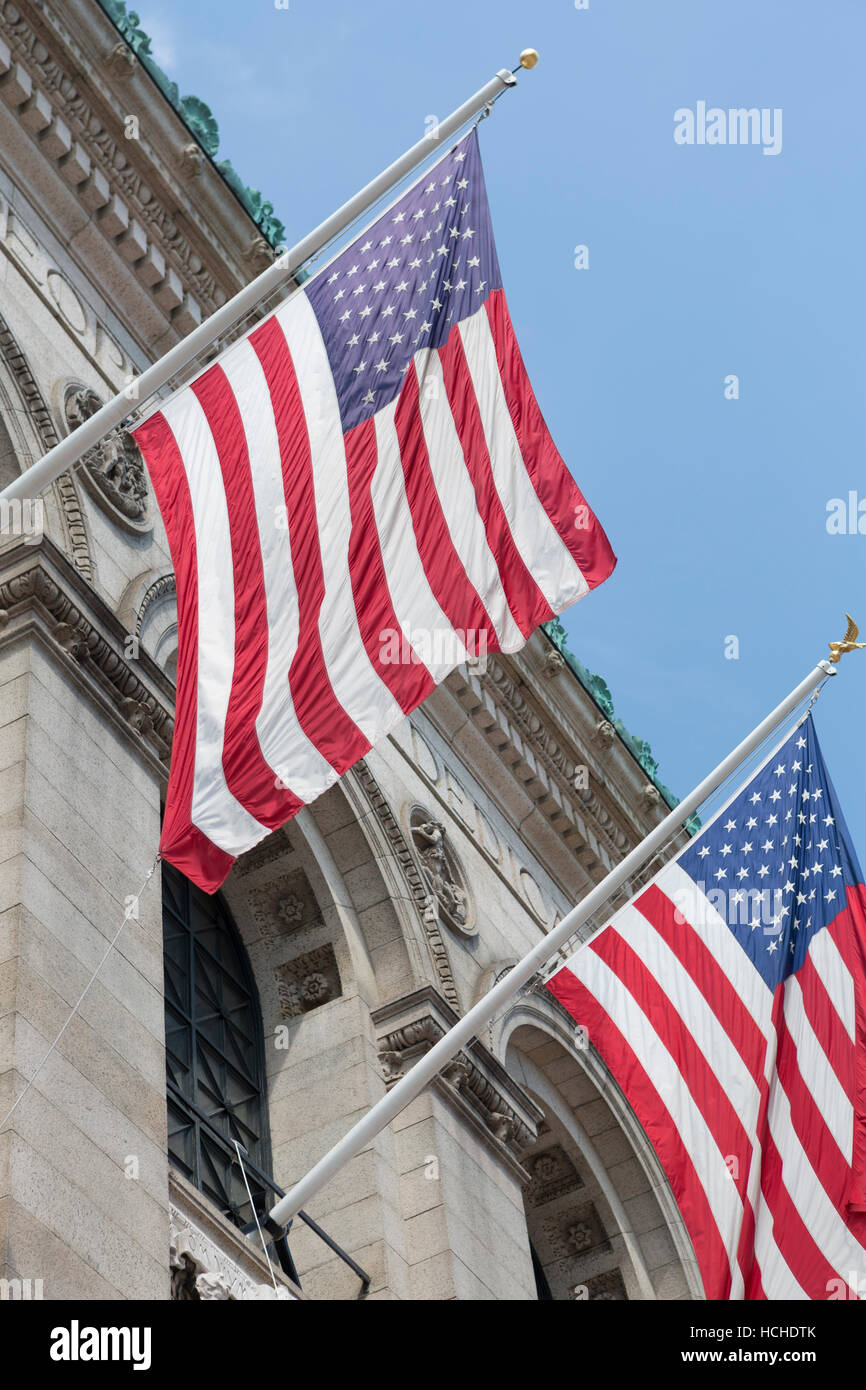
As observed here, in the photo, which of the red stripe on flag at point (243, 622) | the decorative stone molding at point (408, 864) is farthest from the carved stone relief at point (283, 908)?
the red stripe on flag at point (243, 622)

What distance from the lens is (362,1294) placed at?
59.9 feet

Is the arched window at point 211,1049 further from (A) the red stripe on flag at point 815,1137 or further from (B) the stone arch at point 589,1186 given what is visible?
(A) the red stripe on flag at point 815,1137

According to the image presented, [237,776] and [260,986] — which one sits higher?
[260,986]

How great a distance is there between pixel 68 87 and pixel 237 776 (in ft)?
37.5

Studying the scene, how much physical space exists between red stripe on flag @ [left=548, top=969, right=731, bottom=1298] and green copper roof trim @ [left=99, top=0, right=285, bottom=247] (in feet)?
38.0

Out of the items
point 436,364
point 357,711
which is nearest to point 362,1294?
point 357,711

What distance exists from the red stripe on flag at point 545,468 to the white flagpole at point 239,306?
1185 mm

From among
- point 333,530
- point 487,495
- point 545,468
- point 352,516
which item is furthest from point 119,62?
point 333,530

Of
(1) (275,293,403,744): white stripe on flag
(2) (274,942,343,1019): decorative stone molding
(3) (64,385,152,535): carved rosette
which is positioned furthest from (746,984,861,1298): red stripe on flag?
(3) (64,385,152,535): carved rosette

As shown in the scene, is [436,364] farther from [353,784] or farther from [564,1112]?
[564,1112]

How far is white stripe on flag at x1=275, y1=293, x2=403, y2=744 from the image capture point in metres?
13.6

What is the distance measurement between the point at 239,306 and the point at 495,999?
5.58 m

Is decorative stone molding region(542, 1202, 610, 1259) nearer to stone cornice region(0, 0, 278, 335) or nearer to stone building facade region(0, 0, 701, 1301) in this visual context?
stone building facade region(0, 0, 701, 1301)

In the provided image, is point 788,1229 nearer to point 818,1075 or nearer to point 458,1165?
point 818,1075
